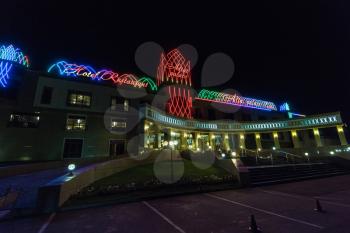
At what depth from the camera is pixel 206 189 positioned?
12523 mm

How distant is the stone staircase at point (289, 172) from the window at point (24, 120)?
25.8 meters

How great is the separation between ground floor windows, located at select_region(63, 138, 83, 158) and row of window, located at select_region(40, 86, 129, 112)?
16.7 ft

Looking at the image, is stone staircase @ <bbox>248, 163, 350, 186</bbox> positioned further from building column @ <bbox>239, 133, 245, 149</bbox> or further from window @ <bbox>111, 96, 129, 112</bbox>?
window @ <bbox>111, 96, 129, 112</bbox>

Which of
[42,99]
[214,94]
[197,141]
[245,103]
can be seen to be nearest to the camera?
[42,99]

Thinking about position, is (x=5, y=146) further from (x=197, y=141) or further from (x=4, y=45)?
(x=197, y=141)

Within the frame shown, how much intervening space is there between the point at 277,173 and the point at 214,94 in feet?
81.2

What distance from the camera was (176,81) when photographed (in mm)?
34688

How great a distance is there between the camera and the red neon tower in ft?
107

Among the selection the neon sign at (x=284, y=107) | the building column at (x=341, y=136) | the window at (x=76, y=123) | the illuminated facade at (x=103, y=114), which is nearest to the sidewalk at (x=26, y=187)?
the illuminated facade at (x=103, y=114)

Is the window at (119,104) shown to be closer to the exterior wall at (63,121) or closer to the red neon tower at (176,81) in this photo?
the exterior wall at (63,121)

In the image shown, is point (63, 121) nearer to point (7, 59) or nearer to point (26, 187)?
point (7, 59)

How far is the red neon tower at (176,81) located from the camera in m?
32.7

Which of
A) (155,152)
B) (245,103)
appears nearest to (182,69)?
(245,103)

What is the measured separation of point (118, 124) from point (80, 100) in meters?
6.36
